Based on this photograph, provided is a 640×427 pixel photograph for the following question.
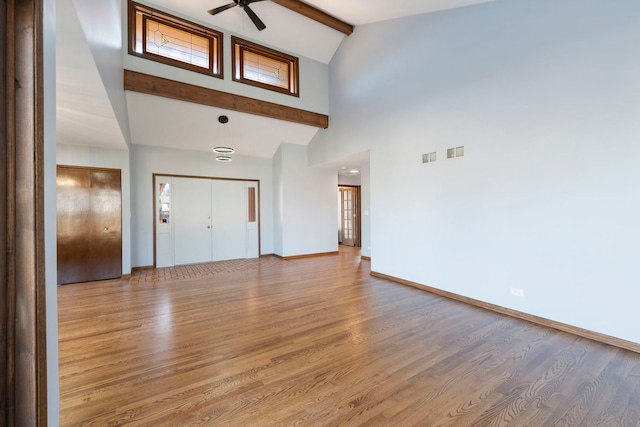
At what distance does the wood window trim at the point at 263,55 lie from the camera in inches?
221

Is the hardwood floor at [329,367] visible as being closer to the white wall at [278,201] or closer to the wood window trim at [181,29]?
the white wall at [278,201]

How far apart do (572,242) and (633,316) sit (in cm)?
78

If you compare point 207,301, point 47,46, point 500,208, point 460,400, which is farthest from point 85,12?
point 500,208

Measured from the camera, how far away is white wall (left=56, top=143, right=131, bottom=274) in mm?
4871

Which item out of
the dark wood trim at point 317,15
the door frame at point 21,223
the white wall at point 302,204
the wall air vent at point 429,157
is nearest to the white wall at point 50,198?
the door frame at point 21,223

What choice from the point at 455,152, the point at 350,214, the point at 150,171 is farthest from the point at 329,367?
the point at 350,214

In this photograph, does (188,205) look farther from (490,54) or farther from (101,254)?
(490,54)

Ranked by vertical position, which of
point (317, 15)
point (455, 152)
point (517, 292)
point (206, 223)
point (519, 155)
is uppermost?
point (317, 15)

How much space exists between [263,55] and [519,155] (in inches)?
207

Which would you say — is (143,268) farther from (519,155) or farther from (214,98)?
(519,155)

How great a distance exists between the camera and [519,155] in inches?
131

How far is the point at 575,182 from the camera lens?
9.59ft

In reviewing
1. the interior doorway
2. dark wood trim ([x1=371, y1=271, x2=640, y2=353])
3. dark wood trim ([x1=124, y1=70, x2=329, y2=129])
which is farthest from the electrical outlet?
the interior doorway

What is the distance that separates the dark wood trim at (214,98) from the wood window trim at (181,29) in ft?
1.16
